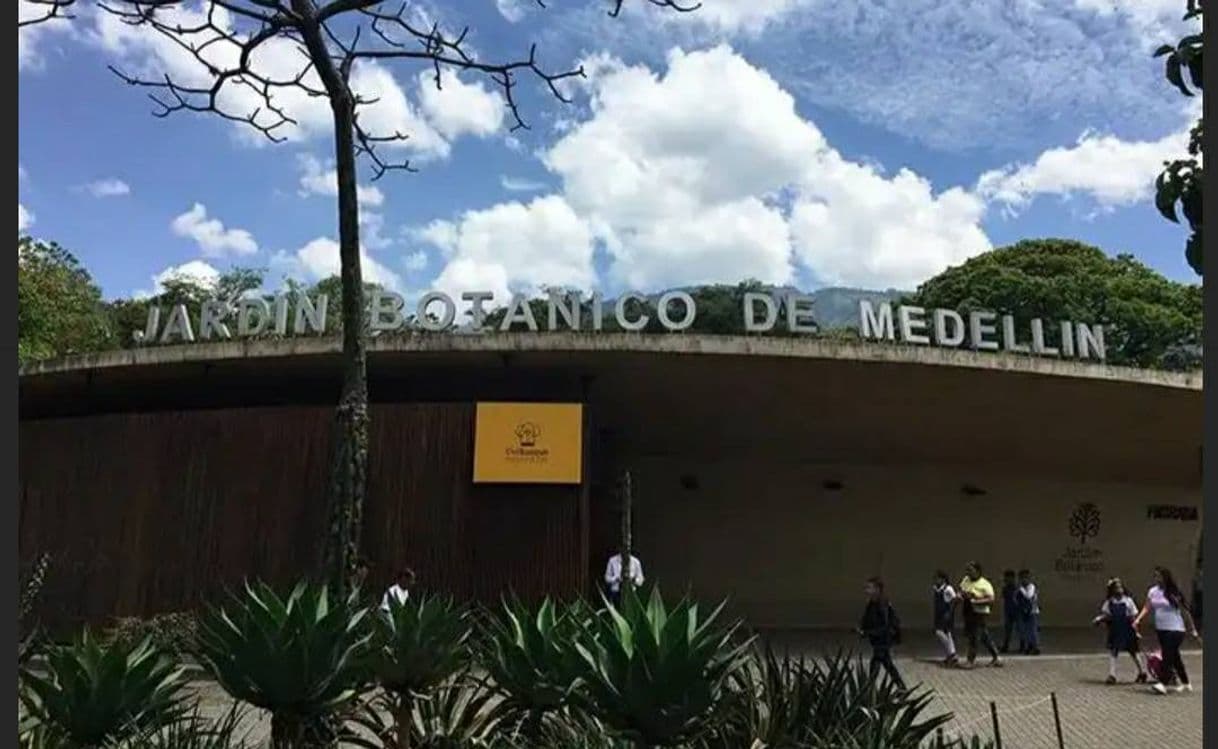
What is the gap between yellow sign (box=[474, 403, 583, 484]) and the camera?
16766mm

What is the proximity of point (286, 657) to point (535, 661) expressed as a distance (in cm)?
127

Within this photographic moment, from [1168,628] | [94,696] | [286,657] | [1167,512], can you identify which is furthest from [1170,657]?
[1167,512]

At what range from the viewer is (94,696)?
464 cm

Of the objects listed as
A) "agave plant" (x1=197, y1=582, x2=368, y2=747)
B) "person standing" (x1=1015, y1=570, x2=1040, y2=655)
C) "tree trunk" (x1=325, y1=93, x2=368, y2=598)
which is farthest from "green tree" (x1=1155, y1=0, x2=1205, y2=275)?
"person standing" (x1=1015, y1=570, x2=1040, y2=655)

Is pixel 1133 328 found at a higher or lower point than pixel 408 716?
higher

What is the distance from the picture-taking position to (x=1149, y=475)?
2570 cm

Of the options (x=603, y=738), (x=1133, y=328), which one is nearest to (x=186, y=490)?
(x=603, y=738)

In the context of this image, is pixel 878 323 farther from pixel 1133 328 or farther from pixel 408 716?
pixel 1133 328

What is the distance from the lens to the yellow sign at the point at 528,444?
55.0 ft

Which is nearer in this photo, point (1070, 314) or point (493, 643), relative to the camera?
point (493, 643)

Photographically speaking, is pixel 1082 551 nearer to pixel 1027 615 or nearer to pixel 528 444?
pixel 1027 615

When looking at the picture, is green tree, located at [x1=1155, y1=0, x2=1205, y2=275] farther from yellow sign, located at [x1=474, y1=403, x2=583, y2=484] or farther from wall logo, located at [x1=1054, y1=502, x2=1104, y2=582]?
wall logo, located at [x1=1054, y1=502, x2=1104, y2=582]

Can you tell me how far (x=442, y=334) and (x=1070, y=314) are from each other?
3476 centimetres

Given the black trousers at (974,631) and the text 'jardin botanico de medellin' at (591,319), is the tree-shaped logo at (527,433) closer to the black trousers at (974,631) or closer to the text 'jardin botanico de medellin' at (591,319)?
the text 'jardin botanico de medellin' at (591,319)
